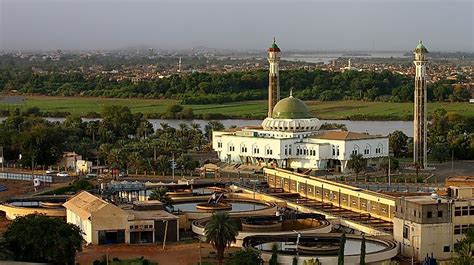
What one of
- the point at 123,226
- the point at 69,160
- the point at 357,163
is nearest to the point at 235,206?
the point at 123,226

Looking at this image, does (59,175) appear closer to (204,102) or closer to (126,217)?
(126,217)

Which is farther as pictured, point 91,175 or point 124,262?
point 91,175

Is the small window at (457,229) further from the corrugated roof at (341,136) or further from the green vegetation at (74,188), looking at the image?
the corrugated roof at (341,136)

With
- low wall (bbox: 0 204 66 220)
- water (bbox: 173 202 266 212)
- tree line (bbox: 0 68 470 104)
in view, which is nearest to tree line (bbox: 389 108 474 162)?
water (bbox: 173 202 266 212)

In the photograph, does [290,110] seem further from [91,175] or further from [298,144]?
[91,175]

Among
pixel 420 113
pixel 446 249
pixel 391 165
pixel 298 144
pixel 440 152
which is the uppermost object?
pixel 420 113

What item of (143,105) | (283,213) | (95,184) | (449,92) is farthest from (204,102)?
(283,213)

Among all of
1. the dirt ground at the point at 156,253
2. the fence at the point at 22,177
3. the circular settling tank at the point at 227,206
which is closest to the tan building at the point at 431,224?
the dirt ground at the point at 156,253
